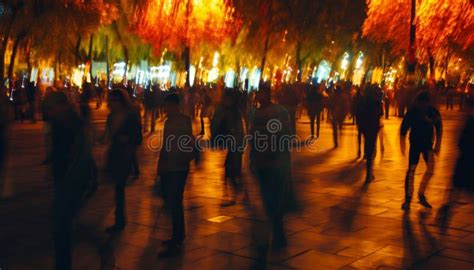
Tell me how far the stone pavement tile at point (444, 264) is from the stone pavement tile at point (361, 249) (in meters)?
0.60

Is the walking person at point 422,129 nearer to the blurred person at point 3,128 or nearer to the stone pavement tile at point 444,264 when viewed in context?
the stone pavement tile at point 444,264

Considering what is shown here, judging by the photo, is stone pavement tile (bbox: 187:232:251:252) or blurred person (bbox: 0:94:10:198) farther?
blurred person (bbox: 0:94:10:198)

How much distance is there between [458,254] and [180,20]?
2033 cm

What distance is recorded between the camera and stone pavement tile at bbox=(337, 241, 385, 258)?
6371 millimetres

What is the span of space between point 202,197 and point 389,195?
299 cm

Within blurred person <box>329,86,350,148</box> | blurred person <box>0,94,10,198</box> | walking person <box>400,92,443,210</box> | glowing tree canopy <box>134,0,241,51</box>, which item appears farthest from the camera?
glowing tree canopy <box>134,0,241,51</box>

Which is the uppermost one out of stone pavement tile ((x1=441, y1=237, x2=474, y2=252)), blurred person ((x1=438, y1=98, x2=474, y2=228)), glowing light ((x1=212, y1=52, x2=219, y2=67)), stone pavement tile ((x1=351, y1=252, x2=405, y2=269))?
glowing light ((x1=212, y1=52, x2=219, y2=67))

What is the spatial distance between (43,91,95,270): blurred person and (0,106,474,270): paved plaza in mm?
424

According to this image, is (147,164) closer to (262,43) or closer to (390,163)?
(390,163)

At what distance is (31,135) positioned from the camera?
63.7 feet

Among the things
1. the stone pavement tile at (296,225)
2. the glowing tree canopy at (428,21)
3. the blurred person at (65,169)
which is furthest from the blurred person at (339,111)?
the blurred person at (65,169)

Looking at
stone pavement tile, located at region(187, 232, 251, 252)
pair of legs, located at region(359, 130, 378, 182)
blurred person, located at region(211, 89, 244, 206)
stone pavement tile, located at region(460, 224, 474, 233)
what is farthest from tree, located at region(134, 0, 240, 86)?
stone pavement tile, located at region(460, 224, 474, 233)

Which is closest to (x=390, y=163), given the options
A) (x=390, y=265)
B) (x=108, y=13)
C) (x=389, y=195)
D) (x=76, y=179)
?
(x=389, y=195)

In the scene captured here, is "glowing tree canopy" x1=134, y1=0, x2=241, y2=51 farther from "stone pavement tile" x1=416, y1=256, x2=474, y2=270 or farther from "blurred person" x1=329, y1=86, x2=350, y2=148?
"stone pavement tile" x1=416, y1=256, x2=474, y2=270
